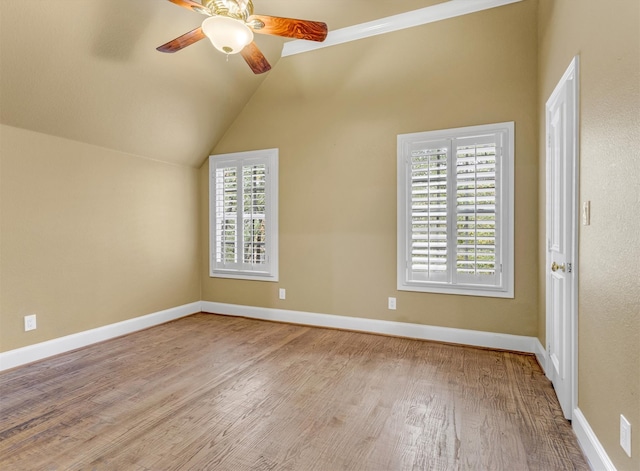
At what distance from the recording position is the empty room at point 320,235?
5.93 ft

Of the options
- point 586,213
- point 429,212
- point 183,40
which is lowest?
point 586,213

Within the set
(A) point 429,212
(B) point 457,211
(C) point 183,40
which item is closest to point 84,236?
(C) point 183,40

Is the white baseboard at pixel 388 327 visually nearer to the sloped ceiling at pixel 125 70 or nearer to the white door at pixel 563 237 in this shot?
the white door at pixel 563 237

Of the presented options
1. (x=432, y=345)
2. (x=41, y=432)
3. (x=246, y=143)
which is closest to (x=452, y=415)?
(x=432, y=345)

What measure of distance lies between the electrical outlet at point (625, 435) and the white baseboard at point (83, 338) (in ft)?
13.7

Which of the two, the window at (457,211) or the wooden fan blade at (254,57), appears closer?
the wooden fan blade at (254,57)

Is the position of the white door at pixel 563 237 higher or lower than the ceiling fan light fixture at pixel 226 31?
lower

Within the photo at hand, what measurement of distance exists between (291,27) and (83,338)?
137 inches

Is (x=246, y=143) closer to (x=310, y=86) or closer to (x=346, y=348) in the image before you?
(x=310, y=86)

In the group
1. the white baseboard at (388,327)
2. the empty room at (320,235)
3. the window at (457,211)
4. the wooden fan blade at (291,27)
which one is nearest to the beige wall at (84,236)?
the empty room at (320,235)

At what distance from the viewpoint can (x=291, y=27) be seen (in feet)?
7.79

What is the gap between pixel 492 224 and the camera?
3320 mm

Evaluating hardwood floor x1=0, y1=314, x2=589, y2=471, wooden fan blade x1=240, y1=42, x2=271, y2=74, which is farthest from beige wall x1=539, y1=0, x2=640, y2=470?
wooden fan blade x1=240, y1=42, x2=271, y2=74

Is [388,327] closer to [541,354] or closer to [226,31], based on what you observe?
[541,354]
